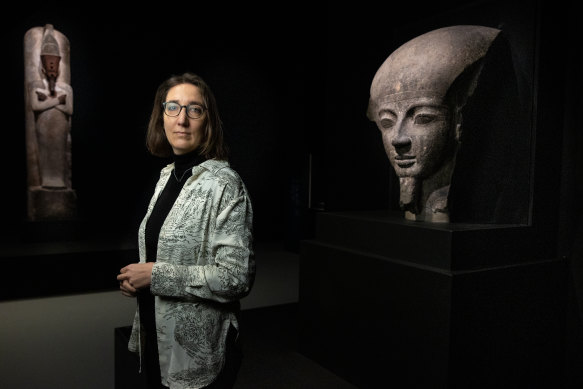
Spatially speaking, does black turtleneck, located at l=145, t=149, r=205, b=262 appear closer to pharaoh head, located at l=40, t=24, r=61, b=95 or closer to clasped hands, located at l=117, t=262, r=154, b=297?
clasped hands, located at l=117, t=262, r=154, b=297

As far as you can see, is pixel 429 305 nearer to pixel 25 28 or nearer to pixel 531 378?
pixel 531 378

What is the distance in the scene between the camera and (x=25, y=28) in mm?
6023

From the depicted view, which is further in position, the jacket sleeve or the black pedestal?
the black pedestal

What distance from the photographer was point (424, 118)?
2.61 meters

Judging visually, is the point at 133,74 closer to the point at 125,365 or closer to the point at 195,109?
the point at 125,365

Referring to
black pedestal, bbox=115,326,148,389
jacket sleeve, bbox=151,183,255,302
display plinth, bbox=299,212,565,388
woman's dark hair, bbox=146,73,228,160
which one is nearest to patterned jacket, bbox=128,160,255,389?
jacket sleeve, bbox=151,183,255,302

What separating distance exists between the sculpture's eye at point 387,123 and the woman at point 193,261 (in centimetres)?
131

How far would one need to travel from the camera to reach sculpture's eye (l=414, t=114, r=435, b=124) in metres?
2.60

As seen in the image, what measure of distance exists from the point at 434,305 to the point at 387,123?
1023mm

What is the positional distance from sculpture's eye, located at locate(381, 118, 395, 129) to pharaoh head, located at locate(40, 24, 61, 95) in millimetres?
4112

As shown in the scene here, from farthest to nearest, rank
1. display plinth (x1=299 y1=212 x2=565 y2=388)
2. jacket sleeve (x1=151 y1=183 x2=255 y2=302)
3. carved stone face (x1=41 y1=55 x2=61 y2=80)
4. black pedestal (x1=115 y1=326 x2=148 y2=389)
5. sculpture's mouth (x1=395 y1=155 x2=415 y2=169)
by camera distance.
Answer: carved stone face (x1=41 y1=55 x2=61 y2=80) < sculpture's mouth (x1=395 y1=155 x2=415 y2=169) < black pedestal (x1=115 y1=326 x2=148 y2=389) < display plinth (x1=299 y1=212 x2=565 y2=388) < jacket sleeve (x1=151 y1=183 x2=255 y2=302)

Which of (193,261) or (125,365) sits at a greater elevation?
(193,261)

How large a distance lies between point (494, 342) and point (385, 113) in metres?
1.28

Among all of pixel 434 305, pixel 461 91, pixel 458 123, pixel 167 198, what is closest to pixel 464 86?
pixel 461 91
